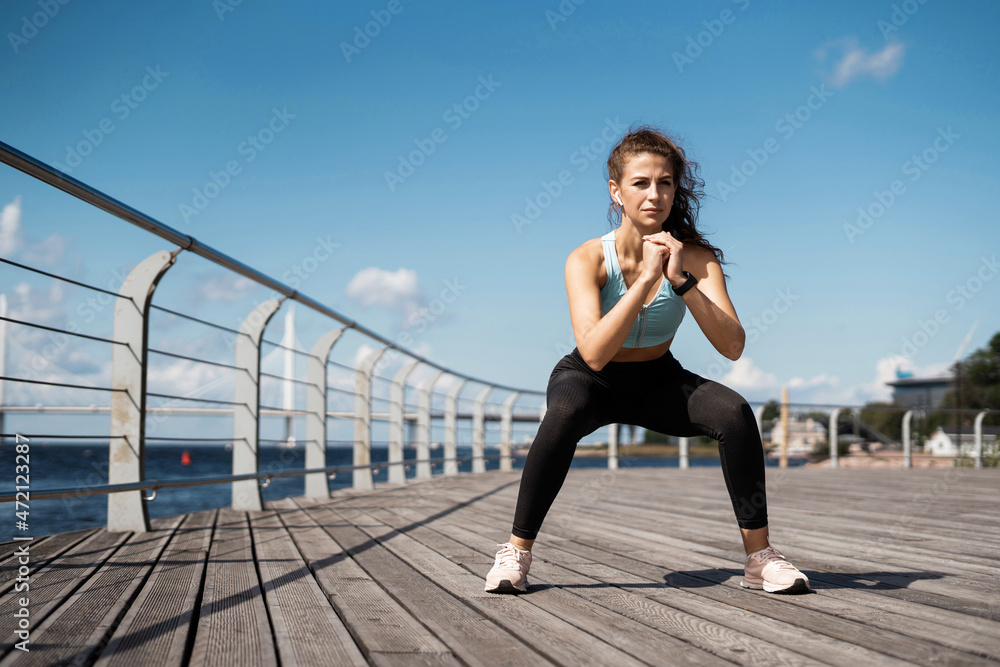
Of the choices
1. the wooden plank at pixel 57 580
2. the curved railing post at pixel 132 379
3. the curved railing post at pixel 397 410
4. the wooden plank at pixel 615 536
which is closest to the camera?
the wooden plank at pixel 57 580

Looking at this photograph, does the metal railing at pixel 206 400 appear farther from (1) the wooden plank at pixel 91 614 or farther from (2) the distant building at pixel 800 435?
(2) the distant building at pixel 800 435

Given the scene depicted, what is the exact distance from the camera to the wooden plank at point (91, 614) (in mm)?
1101

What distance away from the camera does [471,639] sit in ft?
4.04

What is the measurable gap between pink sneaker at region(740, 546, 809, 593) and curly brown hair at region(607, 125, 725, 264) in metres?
0.75

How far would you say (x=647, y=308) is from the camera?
69.1 inches

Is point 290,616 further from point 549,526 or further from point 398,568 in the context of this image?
point 549,526

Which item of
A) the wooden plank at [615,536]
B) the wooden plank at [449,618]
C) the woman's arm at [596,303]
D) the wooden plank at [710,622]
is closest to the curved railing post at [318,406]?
the wooden plank at [615,536]

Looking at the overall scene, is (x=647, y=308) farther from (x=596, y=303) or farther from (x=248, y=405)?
(x=248, y=405)

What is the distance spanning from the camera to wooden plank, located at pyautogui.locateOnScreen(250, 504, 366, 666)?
113cm

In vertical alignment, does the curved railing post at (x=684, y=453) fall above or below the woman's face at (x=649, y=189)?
below

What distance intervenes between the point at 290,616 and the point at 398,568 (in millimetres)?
576

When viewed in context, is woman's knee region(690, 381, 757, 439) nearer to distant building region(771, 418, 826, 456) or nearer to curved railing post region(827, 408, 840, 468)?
distant building region(771, 418, 826, 456)

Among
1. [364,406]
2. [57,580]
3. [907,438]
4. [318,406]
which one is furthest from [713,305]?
[907,438]

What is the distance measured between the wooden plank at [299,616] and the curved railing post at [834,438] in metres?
8.04
